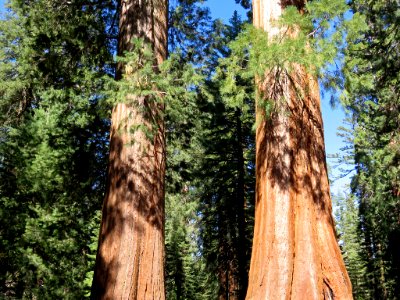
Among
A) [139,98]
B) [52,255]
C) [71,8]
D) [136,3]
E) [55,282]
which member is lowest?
[55,282]

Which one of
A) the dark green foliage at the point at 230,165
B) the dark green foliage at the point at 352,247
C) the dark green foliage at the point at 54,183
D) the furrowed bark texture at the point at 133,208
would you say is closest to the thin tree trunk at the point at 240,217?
the dark green foliage at the point at 230,165

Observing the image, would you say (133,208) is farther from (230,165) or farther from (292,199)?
(230,165)

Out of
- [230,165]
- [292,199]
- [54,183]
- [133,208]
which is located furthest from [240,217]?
[292,199]

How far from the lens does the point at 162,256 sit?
177 inches

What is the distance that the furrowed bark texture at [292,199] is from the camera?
3.41 meters

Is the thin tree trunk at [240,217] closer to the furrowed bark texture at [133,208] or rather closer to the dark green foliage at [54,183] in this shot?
the dark green foliage at [54,183]

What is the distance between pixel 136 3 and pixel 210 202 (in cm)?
1227

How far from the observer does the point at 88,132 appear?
9336mm

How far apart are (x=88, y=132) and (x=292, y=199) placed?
683 cm

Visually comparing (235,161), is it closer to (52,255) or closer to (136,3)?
(52,255)

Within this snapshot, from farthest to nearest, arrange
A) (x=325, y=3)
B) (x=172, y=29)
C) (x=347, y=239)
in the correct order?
(x=347, y=239), (x=172, y=29), (x=325, y=3)

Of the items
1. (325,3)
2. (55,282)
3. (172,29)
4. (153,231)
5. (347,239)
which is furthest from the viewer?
(347,239)

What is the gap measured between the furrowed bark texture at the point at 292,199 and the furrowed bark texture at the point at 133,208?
129 centimetres

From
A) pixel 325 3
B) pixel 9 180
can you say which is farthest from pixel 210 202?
pixel 325 3
